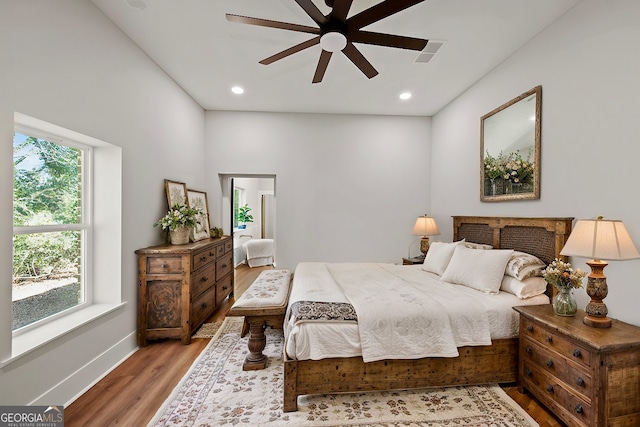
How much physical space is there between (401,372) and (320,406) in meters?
0.63

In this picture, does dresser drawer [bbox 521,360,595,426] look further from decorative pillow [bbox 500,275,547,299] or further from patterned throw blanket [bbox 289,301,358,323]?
patterned throw blanket [bbox 289,301,358,323]

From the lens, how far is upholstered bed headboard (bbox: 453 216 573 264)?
225 cm

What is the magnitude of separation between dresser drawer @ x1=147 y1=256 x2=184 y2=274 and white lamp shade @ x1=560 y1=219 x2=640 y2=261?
327 cm

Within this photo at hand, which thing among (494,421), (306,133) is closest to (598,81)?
(494,421)

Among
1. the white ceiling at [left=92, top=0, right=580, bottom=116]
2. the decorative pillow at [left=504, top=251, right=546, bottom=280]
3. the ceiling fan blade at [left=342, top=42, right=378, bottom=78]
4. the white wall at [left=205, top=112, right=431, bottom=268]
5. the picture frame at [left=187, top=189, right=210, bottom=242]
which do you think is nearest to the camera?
the ceiling fan blade at [left=342, top=42, right=378, bottom=78]

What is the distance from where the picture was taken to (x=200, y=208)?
399cm

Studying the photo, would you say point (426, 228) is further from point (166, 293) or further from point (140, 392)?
point (140, 392)

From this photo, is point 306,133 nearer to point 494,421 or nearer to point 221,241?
point 221,241

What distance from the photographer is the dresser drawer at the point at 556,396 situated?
5.15 ft

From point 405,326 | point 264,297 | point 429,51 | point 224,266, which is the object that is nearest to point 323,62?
point 429,51

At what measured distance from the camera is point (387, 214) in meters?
4.54

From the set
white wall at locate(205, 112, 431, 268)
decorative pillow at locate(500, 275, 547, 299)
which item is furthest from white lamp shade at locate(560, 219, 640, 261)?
white wall at locate(205, 112, 431, 268)

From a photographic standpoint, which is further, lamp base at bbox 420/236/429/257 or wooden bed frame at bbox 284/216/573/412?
lamp base at bbox 420/236/429/257

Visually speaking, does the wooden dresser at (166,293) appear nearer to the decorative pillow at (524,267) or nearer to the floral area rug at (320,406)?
the floral area rug at (320,406)
